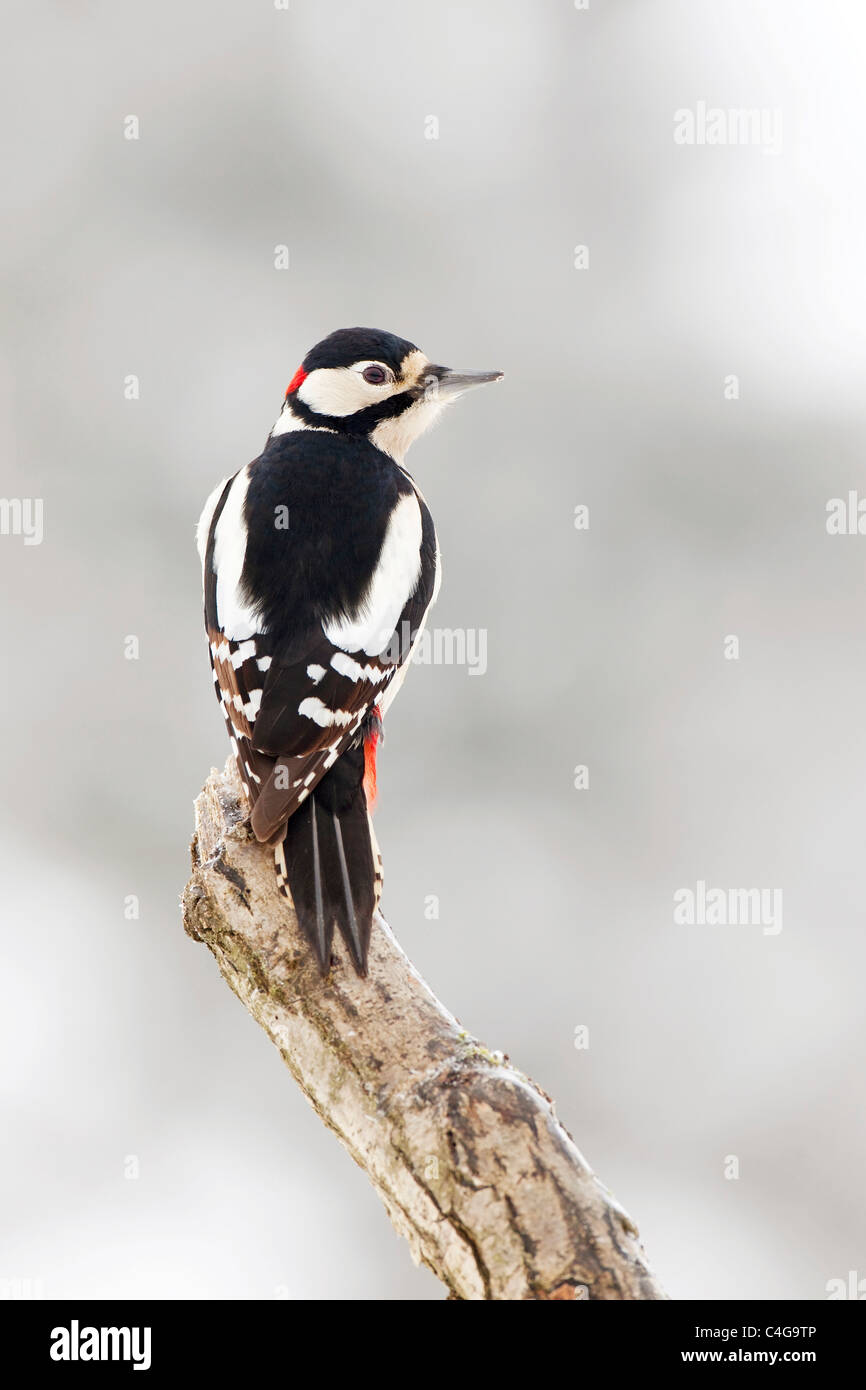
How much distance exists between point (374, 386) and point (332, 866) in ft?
4.44

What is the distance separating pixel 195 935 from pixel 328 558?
2.55 feet

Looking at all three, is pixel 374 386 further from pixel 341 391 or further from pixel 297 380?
pixel 297 380

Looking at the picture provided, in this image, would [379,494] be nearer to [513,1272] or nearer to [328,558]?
[328,558]

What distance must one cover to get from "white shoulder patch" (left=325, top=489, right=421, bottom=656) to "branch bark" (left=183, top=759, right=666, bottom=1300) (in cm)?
48

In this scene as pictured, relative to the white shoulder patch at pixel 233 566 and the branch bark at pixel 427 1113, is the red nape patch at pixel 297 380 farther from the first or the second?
the branch bark at pixel 427 1113

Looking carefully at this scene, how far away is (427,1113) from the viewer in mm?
1692

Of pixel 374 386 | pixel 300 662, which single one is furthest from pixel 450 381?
pixel 300 662

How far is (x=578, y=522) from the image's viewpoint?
7480 mm

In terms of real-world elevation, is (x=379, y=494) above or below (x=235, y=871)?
above

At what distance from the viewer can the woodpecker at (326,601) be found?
203 cm

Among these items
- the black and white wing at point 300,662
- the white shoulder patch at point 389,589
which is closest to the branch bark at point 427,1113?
the black and white wing at point 300,662

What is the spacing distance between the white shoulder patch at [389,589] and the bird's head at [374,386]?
1.01 ft
